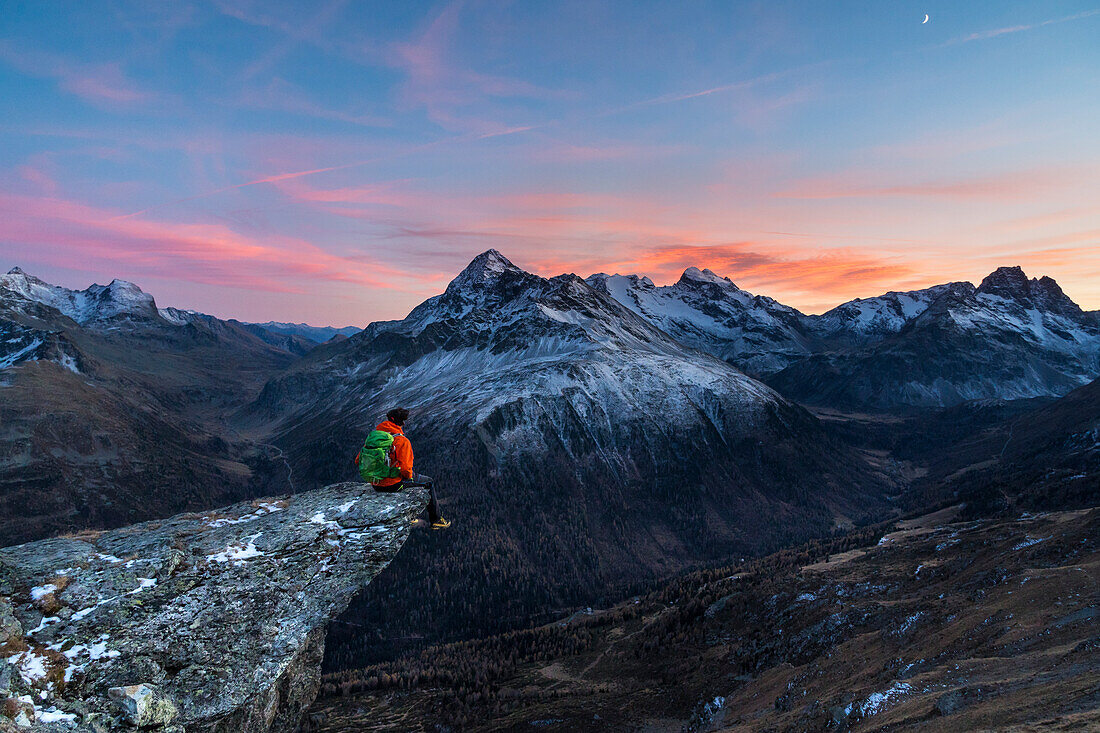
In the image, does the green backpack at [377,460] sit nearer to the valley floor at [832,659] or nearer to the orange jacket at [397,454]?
the orange jacket at [397,454]

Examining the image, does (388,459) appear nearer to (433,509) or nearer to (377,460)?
(377,460)

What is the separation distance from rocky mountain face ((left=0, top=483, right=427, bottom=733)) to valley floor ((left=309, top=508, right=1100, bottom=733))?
23959 mm

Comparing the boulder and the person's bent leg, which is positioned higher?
the person's bent leg

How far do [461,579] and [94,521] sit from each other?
509 ft

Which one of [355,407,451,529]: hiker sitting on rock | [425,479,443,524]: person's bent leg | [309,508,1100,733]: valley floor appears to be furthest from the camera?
[309,508,1100,733]: valley floor

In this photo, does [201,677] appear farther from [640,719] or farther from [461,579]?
[461,579]

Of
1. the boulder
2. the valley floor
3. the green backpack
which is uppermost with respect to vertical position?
the green backpack

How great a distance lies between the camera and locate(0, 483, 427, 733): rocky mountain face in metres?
13.2

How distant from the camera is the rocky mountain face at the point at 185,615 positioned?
13227mm

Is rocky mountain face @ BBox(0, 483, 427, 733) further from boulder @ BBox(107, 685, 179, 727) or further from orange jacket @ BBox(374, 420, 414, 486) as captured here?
orange jacket @ BBox(374, 420, 414, 486)

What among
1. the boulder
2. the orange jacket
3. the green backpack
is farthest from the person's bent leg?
the boulder

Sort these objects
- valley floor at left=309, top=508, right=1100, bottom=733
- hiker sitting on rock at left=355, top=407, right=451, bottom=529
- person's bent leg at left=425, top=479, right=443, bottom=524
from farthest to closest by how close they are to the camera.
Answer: valley floor at left=309, top=508, right=1100, bottom=733 < hiker sitting on rock at left=355, top=407, right=451, bottom=529 < person's bent leg at left=425, top=479, right=443, bottom=524

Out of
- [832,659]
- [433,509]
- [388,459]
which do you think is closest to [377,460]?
[388,459]

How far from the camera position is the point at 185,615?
15969 mm
